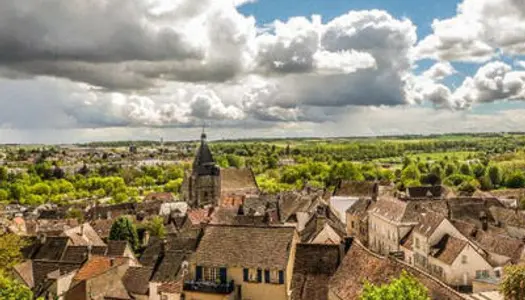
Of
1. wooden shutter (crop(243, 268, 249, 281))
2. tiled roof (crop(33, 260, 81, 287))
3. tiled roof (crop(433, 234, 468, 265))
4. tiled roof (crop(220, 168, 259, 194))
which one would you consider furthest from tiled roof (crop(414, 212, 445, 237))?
tiled roof (crop(220, 168, 259, 194))

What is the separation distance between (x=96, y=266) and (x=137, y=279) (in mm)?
4131

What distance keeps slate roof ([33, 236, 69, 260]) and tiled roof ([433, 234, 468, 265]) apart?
4321 centimetres

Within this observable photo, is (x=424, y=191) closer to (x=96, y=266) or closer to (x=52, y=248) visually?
(x=52, y=248)

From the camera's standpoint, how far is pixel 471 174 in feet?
629

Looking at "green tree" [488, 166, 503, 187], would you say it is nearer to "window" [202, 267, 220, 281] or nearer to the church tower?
the church tower

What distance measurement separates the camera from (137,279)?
5278 centimetres

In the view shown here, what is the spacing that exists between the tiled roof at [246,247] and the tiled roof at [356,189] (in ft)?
208

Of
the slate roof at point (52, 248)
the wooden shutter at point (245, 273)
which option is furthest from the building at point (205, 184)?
the wooden shutter at point (245, 273)

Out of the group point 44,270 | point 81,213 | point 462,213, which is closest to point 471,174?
point 462,213

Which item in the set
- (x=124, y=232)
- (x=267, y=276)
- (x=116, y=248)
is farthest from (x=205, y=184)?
(x=267, y=276)

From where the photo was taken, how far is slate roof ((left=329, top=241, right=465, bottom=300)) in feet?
100

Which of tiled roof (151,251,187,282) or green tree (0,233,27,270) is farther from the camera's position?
green tree (0,233,27,270)

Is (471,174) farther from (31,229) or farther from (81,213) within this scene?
(31,229)

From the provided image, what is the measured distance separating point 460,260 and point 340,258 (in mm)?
24270
